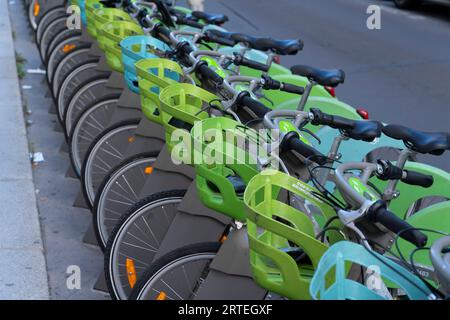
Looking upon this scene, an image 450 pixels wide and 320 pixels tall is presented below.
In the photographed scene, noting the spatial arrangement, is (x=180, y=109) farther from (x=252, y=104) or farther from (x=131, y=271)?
(x=131, y=271)

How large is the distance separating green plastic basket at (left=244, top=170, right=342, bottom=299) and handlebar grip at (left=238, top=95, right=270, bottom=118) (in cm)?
75

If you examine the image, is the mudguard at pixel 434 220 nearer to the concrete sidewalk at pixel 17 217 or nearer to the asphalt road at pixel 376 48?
the concrete sidewalk at pixel 17 217

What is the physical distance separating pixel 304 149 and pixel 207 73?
4.43ft

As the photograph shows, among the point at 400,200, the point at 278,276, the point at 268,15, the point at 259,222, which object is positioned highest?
the point at 259,222

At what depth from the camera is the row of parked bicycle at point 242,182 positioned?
9.09 ft

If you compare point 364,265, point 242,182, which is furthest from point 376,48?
point 364,265

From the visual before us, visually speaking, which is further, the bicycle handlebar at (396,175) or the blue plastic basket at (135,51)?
the blue plastic basket at (135,51)

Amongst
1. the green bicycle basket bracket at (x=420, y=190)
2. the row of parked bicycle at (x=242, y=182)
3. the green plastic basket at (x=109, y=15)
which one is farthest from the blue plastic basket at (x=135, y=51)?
the green bicycle basket bracket at (x=420, y=190)

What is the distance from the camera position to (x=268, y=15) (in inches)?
563

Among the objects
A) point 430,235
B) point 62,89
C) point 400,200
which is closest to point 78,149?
point 62,89

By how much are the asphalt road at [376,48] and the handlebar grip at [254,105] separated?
126 inches

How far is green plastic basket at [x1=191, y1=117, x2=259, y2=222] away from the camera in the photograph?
128 inches
